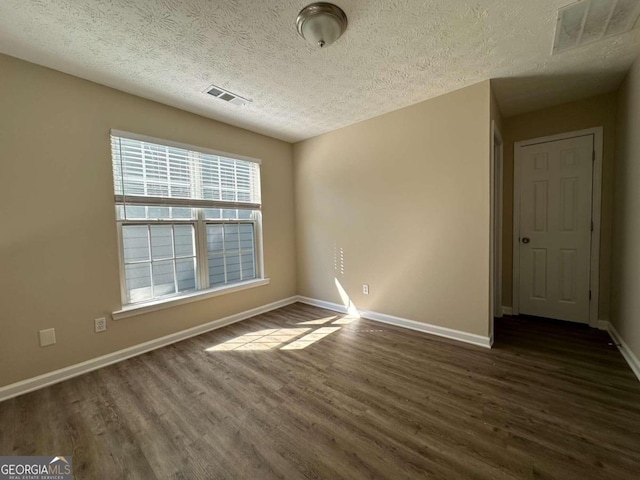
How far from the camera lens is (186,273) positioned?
2953 mm

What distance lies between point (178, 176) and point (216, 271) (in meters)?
1.21

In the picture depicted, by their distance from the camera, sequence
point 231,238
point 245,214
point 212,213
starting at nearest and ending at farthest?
point 212,213
point 231,238
point 245,214

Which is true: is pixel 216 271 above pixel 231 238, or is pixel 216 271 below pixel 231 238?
below

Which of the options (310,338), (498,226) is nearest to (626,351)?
(498,226)

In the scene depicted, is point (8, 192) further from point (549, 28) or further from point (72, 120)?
point (549, 28)

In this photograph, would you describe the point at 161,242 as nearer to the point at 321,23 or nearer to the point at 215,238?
the point at 215,238

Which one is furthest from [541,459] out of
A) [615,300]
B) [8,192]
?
[8,192]

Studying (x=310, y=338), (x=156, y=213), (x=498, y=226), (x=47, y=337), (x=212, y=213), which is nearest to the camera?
(x=47, y=337)

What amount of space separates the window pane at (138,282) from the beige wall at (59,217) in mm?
135

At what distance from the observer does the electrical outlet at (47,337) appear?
79.1 inches

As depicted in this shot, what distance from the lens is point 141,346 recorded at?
2.51 m

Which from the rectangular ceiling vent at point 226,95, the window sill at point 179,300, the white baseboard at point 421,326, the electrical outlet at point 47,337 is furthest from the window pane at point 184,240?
the white baseboard at point 421,326

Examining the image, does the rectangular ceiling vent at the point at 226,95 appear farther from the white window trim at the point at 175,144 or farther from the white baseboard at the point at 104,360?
the white baseboard at the point at 104,360

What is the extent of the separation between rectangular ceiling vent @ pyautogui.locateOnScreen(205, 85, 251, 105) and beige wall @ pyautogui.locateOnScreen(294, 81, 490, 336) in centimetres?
134
